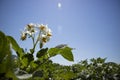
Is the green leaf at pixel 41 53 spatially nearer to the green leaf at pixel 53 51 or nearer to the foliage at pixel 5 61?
the green leaf at pixel 53 51

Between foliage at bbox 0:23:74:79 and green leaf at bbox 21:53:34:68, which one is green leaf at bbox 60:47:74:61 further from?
green leaf at bbox 21:53:34:68

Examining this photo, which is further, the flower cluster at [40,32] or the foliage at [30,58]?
the flower cluster at [40,32]

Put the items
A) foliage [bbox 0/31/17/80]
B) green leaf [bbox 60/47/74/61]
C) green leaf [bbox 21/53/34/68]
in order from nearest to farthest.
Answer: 1. foliage [bbox 0/31/17/80]
2. green leaf [bbox 21/53/34/68]
3. green leaf [bbox 60/47/74/61]

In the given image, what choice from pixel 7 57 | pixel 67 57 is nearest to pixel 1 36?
pixel 7 57

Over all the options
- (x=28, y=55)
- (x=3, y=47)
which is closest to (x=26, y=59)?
(x=28, y=55)

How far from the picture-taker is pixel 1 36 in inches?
34.0

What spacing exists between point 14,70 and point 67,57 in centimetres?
72

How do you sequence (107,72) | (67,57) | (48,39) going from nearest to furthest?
(67,57), (48,39), (107,72)

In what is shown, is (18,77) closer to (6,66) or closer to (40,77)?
(6,66)

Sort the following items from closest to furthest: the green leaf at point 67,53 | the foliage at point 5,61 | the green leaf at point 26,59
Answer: the foliage at point 5,61 → the green leaf at point 26,59 → the green leaf at point 67,53

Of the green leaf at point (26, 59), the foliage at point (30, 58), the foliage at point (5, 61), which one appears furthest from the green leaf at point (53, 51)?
the foliage at point (5, 61)

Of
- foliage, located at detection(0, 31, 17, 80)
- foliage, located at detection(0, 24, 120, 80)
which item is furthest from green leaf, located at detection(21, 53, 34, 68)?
foliage, located at detection(0, 31, 17, 80)

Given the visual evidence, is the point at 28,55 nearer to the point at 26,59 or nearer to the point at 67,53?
the point at 26,59

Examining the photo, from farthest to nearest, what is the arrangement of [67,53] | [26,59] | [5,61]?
[67,53] → [26,59] → [5,61]
